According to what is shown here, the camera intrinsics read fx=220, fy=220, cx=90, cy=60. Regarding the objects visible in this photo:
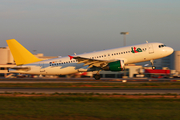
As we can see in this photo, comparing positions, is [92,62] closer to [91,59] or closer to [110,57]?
[91,59]

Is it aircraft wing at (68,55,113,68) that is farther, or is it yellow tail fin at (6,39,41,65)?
yellow tail fin at (6,39,41,65)

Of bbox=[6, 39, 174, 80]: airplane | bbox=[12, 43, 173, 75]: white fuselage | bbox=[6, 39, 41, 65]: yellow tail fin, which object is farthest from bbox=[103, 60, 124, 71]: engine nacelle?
bbox=[6, 39, 41, 65]: yellow tail fin

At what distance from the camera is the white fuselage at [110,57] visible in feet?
127

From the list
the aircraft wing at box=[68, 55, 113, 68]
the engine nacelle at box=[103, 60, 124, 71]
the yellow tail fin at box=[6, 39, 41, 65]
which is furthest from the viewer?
the yellow tail fin at box=[6, 39, 41, 65]

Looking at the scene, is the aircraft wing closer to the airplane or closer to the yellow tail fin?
the airplane

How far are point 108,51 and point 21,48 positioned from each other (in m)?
16.0

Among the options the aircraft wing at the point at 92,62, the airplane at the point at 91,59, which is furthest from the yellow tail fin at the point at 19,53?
the aircraft wing at the point at 92,62

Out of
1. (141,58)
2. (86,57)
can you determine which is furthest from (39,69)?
(141,58)

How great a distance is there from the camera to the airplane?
38656 millimetres

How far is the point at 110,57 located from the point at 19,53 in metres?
16.6

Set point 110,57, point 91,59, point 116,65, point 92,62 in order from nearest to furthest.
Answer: point 91,59
point 116,65
point 92,62
point 110,57

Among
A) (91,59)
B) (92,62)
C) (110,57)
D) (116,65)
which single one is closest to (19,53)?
(91,59)

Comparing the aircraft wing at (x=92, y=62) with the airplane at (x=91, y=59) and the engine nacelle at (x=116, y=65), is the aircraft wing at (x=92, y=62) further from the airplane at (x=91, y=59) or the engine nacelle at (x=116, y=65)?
the engine nacelle at (x=116, y=65)

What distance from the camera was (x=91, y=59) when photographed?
38.2m
